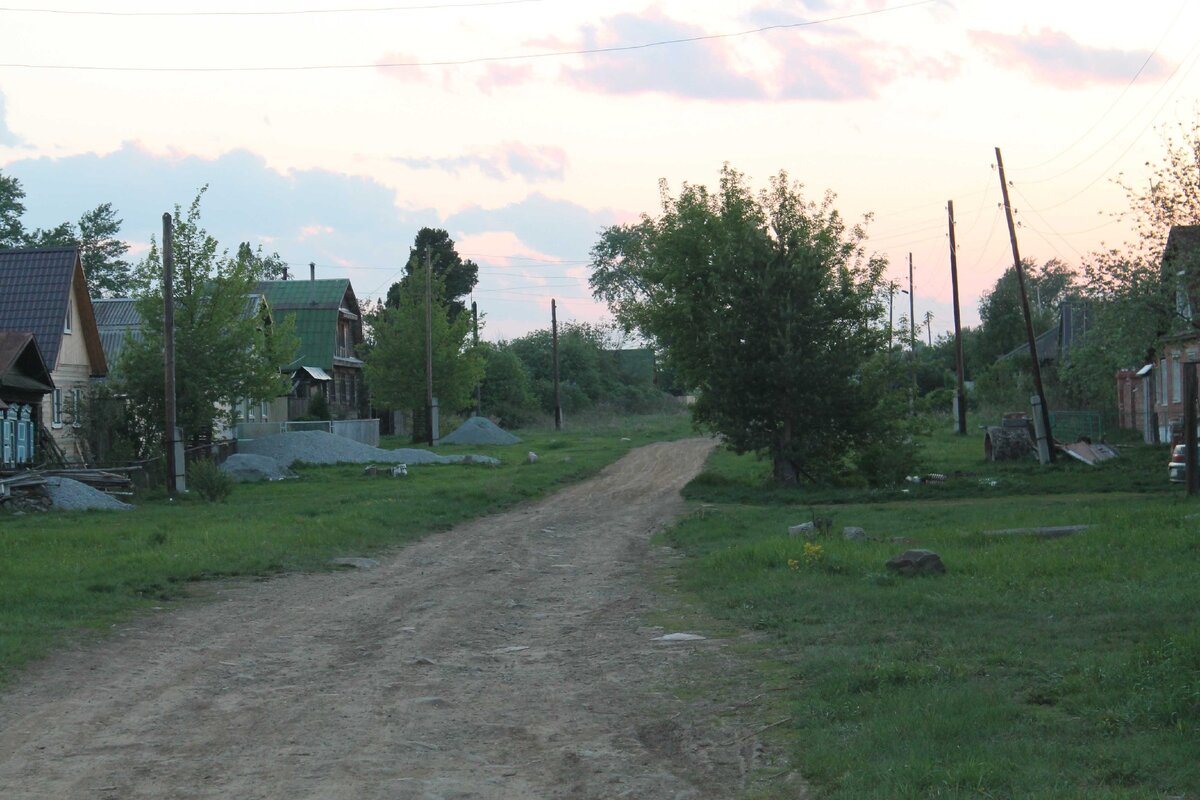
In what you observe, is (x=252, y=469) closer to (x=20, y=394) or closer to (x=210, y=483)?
(x=20, y=394)

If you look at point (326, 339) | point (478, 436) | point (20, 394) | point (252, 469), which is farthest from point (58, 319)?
point (326, 339)

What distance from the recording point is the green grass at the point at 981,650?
6133 millimetres

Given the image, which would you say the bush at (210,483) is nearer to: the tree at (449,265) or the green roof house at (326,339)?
the green roof house at (326,339)

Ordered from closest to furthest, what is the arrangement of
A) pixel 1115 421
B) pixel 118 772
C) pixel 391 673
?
pixel 118 772 → pixel 391 673 → pixel 1115 421

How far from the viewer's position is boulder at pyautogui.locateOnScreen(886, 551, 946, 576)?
1295cm

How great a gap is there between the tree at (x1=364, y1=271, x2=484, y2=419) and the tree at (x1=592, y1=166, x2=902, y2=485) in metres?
29.3

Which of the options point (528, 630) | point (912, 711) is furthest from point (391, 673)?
point (912, 711)

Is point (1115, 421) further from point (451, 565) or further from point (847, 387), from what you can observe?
point (451, 565)

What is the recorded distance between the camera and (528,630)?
11.7m

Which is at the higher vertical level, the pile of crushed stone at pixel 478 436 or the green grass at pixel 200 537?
the pile of crushed stone at pixel 478 436

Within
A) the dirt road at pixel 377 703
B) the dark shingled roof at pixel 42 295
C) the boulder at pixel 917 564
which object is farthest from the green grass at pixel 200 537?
the dark shingled roof at pixel 42 295

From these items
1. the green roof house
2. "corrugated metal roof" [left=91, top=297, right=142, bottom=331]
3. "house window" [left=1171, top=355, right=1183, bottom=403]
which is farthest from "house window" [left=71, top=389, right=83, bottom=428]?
"house window" [left=1171, top=355, right=1183, bottom=403]

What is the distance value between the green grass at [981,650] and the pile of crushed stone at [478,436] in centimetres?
3468

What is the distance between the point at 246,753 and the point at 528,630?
486cm
